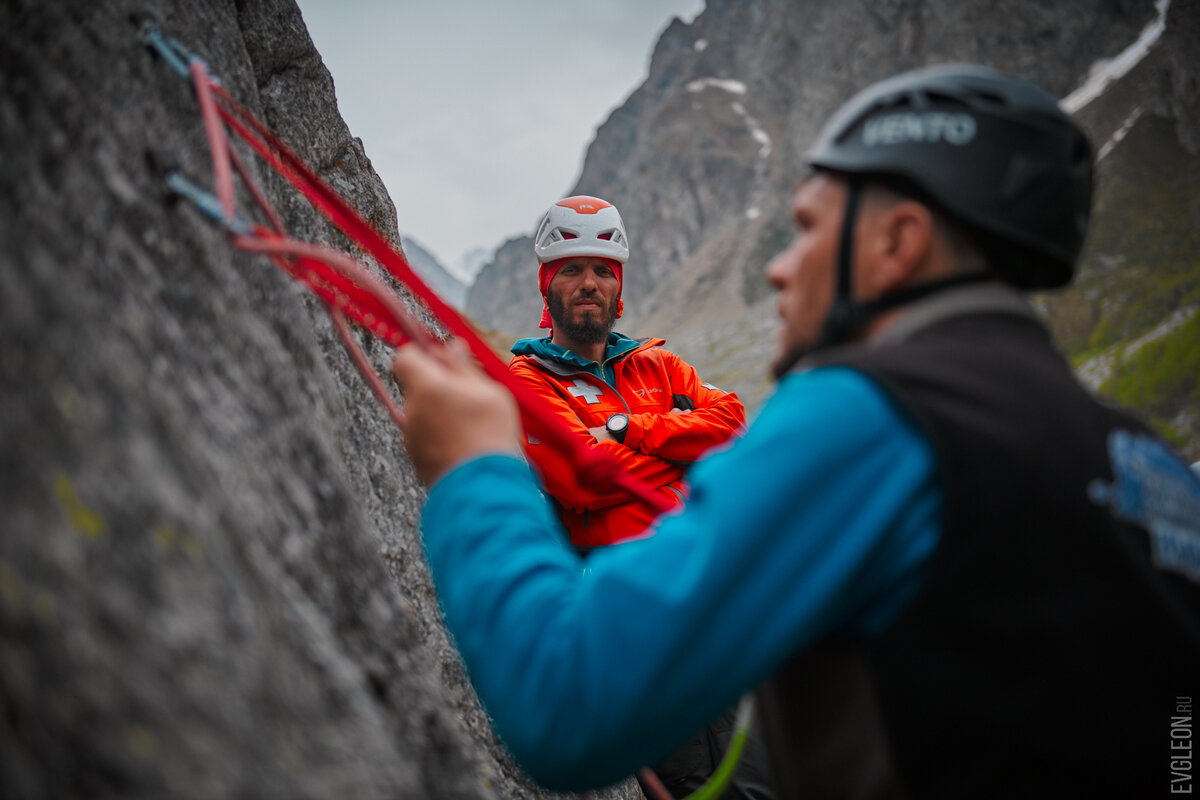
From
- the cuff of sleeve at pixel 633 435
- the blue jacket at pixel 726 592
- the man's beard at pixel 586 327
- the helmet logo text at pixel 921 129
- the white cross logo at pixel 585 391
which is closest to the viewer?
the blue jacket at pixel 726 592

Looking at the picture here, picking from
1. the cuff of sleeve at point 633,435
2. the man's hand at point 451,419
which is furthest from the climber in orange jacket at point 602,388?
the man's hand at point 451,419

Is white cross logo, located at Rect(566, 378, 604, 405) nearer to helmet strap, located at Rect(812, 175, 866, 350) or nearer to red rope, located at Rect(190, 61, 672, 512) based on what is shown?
red rope, located at Rect(190, 61, 672, 512)

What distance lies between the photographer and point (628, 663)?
1353 millimetres

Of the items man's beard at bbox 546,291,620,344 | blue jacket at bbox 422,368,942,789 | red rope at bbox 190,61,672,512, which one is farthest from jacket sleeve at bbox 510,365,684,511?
blue jacket at bbox 422,368,942,789

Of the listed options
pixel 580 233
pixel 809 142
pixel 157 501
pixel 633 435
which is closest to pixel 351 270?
pixel 157 501

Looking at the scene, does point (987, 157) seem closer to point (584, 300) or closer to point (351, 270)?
point (351, 270)

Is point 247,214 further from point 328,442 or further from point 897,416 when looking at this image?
point 897,416

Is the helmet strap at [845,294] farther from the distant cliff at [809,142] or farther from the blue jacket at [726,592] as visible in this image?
the distant cliff at [809,142]

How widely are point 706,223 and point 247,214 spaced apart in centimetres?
15172

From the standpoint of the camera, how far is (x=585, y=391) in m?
4.90

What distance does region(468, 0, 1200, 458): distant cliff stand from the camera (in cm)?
5562

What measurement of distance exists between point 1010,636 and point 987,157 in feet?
3.73

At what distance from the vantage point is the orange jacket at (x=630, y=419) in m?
4.16

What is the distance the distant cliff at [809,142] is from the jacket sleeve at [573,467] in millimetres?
44604
